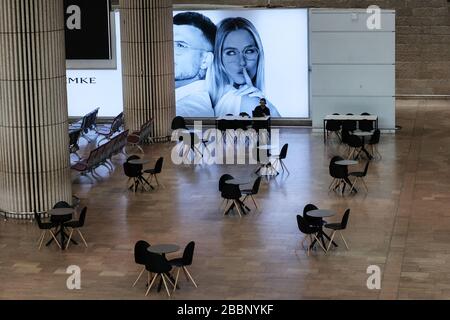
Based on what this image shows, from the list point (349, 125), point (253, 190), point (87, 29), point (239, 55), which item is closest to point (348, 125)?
point (349, 125)

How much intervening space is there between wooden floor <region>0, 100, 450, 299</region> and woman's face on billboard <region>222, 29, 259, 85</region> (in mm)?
5337

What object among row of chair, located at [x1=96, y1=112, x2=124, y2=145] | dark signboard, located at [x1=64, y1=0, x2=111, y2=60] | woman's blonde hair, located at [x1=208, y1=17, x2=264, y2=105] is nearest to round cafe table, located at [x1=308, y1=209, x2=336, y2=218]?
row of chair, located at [x1=96, y1=112, x2=124, y2=145]

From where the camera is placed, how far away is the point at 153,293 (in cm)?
1573

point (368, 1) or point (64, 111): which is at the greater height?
point (368, 1)

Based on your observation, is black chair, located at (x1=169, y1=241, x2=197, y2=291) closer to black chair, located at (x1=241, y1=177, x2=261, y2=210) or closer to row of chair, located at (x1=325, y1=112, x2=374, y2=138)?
black chair, located at (x1=241, y1=177, x2=261, y2=210)

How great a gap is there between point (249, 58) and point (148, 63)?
12.8 ft

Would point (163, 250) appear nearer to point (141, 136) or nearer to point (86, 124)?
point (141, 136)

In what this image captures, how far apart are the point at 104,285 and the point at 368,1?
19975 mm

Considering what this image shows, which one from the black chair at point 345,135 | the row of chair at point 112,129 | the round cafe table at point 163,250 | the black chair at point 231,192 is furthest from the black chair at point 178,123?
the round cafe table at point 163,250

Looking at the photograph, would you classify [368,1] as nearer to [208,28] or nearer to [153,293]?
[208,28]

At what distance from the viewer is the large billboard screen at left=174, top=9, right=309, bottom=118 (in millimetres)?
→ 30188

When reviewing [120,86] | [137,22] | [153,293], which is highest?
[137,22]

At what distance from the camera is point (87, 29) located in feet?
101

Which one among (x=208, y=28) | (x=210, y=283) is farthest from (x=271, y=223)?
(x=208, y=28)
